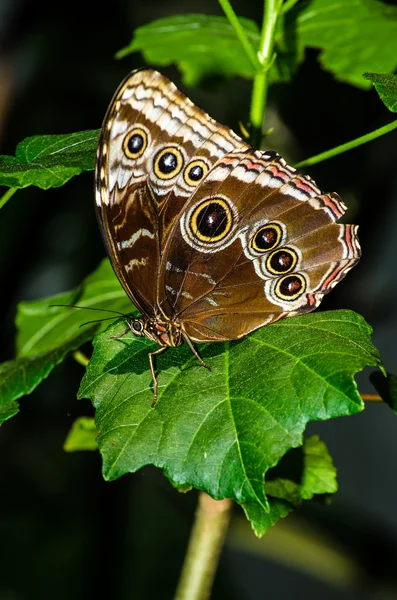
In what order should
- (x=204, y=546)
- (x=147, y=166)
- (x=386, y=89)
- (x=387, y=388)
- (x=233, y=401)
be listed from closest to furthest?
(x=233, y=401), (x=386, y=89), (x=147, y=166), (x=387, y=388), (x=204, y=546)

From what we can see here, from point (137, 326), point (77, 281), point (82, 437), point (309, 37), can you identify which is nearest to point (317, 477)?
point (137, 326)

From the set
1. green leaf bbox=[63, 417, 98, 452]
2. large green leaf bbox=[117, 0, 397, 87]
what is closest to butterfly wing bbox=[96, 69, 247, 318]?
green leaf bbox=[63, 417, 98, 452]

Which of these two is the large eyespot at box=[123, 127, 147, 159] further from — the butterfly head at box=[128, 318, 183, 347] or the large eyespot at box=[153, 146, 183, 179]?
the butterfly head at box=[128, 318, 183, 347]

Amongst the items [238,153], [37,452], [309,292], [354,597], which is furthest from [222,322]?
[354,597]

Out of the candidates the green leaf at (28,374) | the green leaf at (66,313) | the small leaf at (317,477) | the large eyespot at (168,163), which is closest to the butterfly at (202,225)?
the large eyespot at (168,163)

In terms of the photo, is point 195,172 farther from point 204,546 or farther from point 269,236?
point 204,546

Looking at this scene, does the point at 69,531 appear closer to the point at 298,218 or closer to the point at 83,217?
the point at 83,217

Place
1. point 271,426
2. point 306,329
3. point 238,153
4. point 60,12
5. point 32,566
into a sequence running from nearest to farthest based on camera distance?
point 271,426 → point 306,329 → point 238,153 → point 32,566 → point 60,12

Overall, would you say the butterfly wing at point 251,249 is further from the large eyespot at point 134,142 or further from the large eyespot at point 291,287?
the large eyespot at point 134,142
